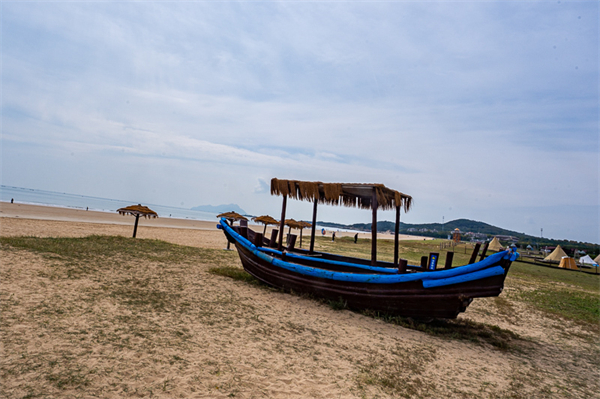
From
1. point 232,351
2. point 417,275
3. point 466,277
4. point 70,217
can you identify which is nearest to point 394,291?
point 417,275

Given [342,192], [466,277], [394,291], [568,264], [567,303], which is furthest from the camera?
[568,264]

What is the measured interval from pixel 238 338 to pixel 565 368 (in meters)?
5.94

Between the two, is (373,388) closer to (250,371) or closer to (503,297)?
(250,371)

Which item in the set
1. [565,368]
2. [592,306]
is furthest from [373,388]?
[592,306]

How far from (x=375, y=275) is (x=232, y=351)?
3717mm

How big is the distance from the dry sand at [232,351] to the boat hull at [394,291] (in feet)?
1.47

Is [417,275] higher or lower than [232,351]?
higher

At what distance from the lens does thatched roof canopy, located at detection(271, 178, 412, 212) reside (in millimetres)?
8523

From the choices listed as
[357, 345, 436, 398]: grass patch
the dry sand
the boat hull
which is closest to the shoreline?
the dry sand

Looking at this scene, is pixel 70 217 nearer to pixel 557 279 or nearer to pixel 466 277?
pixel 466 277

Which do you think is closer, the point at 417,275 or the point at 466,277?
the point at 466,277

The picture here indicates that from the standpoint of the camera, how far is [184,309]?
6.23m

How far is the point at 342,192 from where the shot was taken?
9.47 metres

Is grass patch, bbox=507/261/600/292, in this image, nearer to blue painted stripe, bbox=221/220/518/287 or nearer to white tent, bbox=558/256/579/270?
white tent, bbox=558/256/579/270
